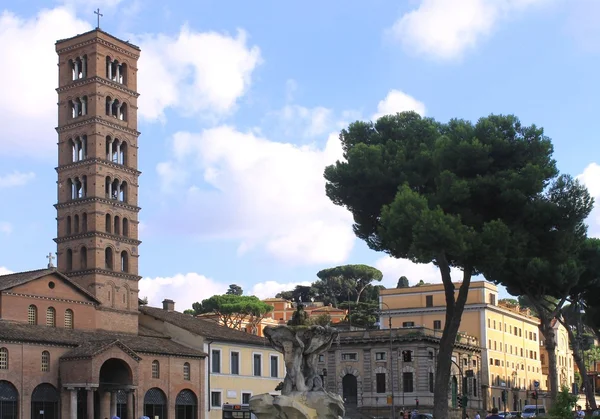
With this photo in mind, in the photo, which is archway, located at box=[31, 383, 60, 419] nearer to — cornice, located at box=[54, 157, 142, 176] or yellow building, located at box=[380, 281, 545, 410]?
cornice, located at box=[54, 157, 142, 176]

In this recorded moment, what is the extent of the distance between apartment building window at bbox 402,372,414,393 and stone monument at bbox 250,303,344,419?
51190 millimetres

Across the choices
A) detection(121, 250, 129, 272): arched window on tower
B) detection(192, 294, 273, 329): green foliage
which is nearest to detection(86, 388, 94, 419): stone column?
detection(121, 250, 129, 272): arched window on tower

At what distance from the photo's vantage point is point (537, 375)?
107500mm

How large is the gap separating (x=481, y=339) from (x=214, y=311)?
40560mm

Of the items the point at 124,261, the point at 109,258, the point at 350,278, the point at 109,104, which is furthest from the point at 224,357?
the point at 350,278

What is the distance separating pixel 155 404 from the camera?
60.6 metres

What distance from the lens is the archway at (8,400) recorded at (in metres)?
52.0

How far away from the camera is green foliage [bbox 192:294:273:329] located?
116250 millimetres

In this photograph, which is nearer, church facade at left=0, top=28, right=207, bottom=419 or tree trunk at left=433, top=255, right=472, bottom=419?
tree trunk at left=433, top=255, right=472, bottom=419

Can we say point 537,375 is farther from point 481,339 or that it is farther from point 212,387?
point 212,387

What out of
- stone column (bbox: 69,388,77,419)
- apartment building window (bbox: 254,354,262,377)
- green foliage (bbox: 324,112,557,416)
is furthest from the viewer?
apartment building window (bbox: 254,354,262,377)

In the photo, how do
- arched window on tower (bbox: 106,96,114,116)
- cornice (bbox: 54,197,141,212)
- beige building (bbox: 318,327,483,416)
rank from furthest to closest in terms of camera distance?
1. beige building (bbox: 318,327,483,416)
2. arched window on tower (bbox: 106,96,114,116)
3. cornice (bbox: 54,197,141,212)

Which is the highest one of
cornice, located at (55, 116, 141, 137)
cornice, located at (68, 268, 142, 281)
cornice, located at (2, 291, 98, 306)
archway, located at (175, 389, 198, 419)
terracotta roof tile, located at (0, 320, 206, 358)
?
cornice, located at (55, 116, 141, 137)

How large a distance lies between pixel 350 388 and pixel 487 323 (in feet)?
54.3
